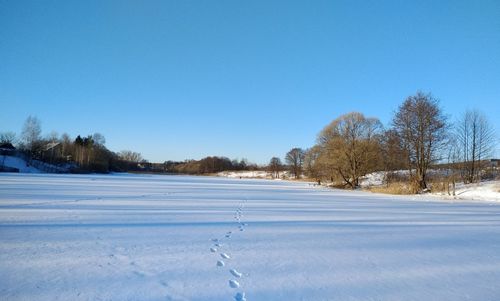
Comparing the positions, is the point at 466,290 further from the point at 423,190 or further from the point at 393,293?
the point at 423,190

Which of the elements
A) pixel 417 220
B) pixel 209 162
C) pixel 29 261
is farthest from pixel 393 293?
pixel 209 162

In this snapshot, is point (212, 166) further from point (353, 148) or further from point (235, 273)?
point (235, 273)

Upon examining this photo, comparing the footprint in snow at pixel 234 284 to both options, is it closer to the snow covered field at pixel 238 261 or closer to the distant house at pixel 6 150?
the snow covered field at pixel 238 261

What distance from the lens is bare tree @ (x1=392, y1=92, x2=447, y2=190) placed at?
26328mm

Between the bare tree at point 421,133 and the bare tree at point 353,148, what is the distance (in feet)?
31.5

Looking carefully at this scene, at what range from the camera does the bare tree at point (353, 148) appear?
123 feet

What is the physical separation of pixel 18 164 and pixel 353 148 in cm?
5488

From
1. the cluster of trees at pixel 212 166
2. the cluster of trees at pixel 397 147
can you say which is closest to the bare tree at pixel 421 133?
the cluster of trees at pixel 397 147

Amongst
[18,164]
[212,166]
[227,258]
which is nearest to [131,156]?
[212,166]

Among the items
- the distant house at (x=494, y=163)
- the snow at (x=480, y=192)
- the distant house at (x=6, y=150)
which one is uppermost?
the distant house at (x=6, y=150)

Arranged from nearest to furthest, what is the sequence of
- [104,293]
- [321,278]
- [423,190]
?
[104,293]
[321,278]
[423,190]

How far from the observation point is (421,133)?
26.6 m

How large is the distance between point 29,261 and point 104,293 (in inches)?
70.3

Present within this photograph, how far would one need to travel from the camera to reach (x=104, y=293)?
3.30 meters
